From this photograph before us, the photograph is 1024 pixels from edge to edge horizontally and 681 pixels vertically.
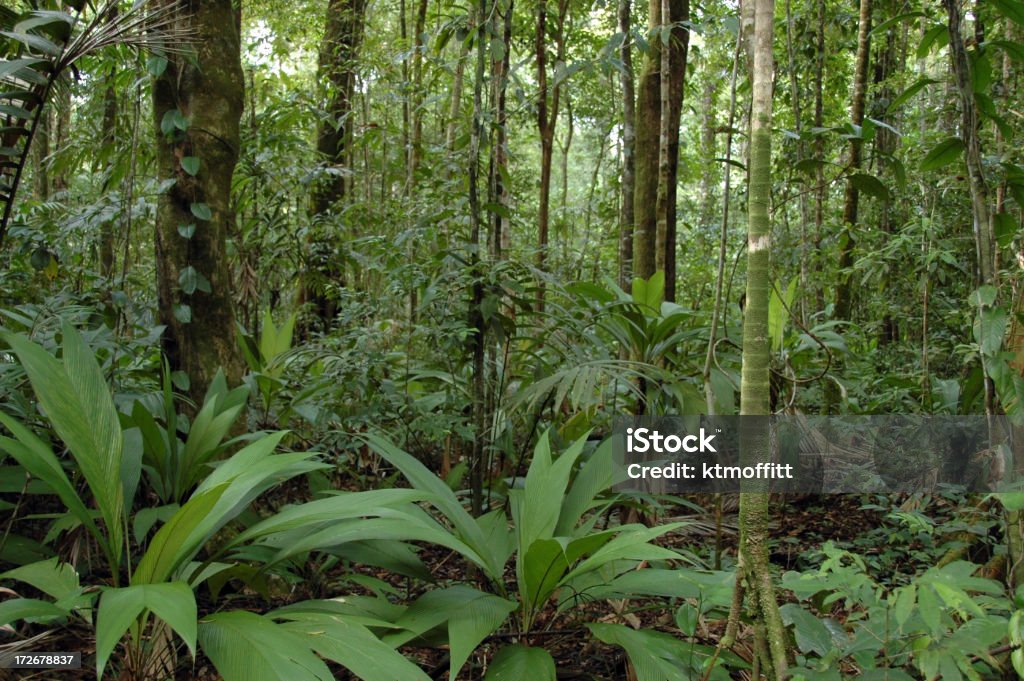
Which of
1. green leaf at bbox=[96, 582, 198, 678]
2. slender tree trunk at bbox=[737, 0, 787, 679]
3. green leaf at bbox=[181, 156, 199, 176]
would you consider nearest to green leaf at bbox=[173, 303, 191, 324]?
green leaf at bbox=[181, 156, 199, 176]

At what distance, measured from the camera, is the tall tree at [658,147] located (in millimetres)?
4570

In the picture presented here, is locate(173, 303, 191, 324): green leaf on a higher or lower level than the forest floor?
higher

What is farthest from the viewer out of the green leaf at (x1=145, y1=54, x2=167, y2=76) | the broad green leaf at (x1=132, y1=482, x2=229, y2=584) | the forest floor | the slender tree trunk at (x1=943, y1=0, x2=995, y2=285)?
the green leaf at (x1=145, y1=54, x2=167, y2=76)

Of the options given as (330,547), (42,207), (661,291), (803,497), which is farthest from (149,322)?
(803,497)

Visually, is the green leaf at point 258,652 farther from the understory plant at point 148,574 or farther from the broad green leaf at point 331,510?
the broad green leaf at point 331,510

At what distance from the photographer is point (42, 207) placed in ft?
13.3

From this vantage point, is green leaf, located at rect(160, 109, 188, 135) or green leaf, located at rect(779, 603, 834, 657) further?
green leaf, located at rect(160, 109, 188, 135)

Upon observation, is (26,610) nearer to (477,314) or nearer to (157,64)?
(477,314)

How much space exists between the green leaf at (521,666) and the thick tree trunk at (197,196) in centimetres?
171

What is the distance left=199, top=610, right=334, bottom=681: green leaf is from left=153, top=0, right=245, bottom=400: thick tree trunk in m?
1.41

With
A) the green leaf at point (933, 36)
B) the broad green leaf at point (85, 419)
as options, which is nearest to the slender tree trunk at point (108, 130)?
the broad green leaf at point (85, 419)

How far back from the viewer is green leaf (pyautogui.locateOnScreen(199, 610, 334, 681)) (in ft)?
5.19

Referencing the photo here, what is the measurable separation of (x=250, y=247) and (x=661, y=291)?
286 centimetres

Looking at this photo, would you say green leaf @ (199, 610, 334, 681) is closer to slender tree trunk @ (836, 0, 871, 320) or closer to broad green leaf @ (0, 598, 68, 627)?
broad green leaf @ (0, 598, 68, 627)
